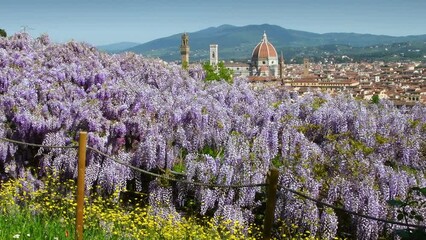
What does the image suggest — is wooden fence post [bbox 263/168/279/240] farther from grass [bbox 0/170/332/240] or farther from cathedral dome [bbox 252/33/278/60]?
cathedral dome [bbox 252/33/278/60]

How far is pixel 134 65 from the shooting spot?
10539 millimetres

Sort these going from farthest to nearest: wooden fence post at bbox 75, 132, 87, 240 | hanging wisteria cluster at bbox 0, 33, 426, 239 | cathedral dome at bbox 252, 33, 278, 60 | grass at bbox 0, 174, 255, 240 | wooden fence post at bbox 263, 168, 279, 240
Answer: cathedral dome at bbox 252, 33, 278, 60, hanging wisteria cluster at bbox 0, 33, 426, 239, grass at bbox 0, 174, 255, 240, wooden fence post at bbox 75, 132, 87, 240, wooden fence post at bbox 263, 168, 279, 240

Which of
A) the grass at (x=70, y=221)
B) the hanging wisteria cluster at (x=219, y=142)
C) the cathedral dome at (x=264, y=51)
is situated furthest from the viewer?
the cathedral dome at (x=264, y=51)

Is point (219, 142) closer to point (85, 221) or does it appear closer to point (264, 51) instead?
point (85, 221)

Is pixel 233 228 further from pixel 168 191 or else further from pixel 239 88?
pixel 239 88

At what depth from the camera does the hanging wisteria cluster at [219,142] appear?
6.79 meters

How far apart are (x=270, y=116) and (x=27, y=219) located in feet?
13.8

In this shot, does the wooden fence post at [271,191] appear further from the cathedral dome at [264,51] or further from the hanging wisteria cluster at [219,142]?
the cathedral dome at [264,51]

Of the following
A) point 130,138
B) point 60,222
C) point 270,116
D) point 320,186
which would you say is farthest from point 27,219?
point 270,116

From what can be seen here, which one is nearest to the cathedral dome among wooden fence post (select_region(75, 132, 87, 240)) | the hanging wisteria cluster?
the hanging wisteria cluster

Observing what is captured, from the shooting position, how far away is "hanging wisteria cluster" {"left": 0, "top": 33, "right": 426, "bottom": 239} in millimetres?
6789

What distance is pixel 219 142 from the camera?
26.1 ft

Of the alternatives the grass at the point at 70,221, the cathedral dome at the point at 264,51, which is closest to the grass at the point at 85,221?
the grass at the point at 70,221

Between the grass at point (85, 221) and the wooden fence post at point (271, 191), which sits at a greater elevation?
the wooden fence post at point (271, 191)
